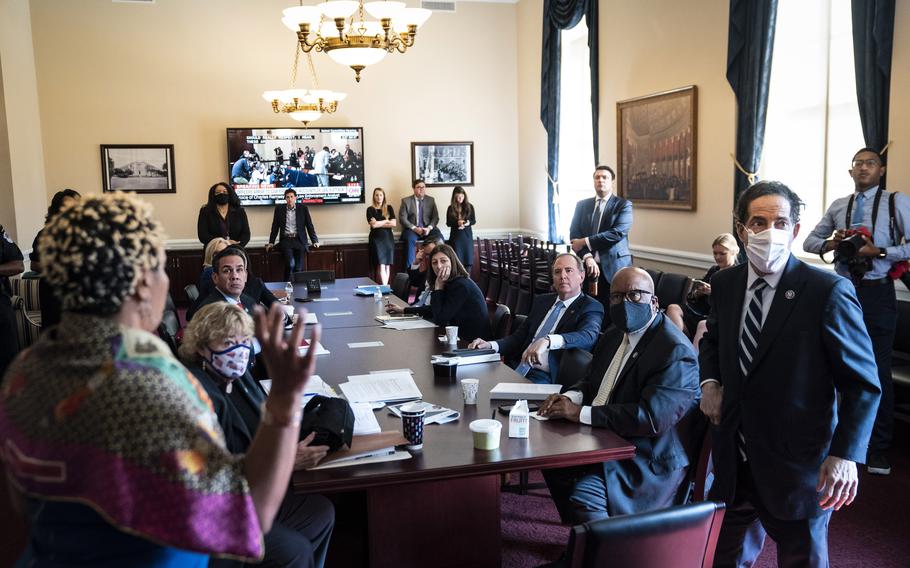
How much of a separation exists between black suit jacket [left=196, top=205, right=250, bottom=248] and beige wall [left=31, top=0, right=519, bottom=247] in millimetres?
2093

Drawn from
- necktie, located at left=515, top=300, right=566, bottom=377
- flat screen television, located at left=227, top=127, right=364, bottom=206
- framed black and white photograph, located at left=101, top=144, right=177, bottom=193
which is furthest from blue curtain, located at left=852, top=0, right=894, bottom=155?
framed black and white photograph, located at left=101, top=144, right=177, bottom=193

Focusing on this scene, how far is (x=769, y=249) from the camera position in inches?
98.2

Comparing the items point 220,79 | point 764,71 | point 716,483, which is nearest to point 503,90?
point 220,79

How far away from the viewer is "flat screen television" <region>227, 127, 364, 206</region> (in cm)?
1191

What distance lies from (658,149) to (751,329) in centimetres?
613

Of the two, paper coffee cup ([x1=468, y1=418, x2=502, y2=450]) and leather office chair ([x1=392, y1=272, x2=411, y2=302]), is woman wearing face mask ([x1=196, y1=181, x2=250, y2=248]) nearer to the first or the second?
leather office chair ([x1=392, y1=272, x2=411, y2=302])

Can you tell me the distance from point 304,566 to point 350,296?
4684mm

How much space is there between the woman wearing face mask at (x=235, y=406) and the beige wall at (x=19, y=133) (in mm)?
7424

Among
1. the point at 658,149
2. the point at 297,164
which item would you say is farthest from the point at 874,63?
the point at 297,164

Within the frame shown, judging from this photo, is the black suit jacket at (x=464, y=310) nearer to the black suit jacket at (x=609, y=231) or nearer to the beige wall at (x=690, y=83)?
the black suit jacket at (x=609, y=231)

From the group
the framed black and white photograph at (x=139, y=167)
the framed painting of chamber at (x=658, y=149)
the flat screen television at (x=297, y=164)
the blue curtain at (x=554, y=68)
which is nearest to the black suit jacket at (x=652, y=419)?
the framed painting of chamber at (x=658, y=149)

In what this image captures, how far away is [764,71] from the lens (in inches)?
256

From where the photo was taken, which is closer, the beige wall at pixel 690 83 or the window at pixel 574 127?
the beige wall at pixel 690 83

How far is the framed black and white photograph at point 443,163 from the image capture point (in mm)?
12680
